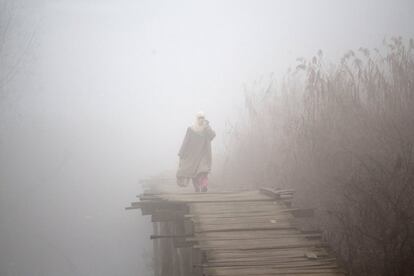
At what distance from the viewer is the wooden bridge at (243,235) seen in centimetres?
463

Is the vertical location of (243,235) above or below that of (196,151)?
below

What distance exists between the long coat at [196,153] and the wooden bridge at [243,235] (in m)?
0.84

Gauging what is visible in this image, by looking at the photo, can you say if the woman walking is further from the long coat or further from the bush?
the bush

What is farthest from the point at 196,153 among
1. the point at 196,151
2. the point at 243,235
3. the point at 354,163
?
the point at 243,235

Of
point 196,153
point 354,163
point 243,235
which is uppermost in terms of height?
point 196,153

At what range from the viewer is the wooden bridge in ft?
15.2

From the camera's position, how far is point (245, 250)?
16.7ft

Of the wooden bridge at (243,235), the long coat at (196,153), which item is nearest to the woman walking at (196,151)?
the long coat at (196,153)

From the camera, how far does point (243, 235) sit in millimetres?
5582

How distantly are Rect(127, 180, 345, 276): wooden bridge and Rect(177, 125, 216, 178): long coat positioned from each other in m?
0.84

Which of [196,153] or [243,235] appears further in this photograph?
[196,153]

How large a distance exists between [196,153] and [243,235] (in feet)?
11.6

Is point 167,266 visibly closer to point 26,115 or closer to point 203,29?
point 26,115

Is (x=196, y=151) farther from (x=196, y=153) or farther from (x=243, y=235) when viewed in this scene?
(x=243, y=235)
